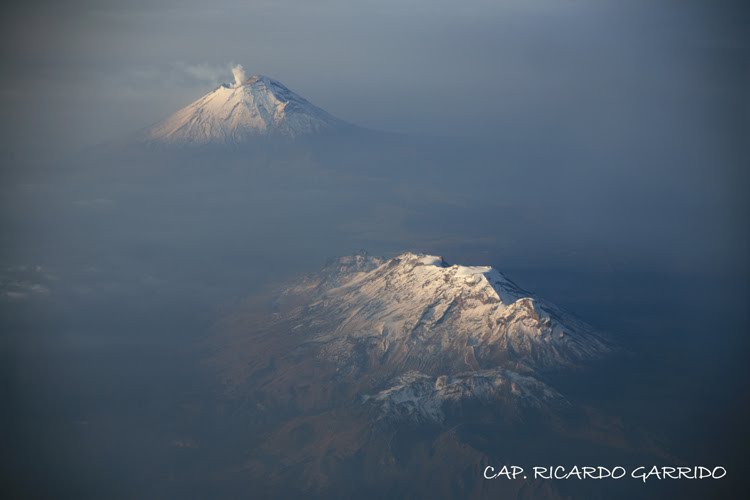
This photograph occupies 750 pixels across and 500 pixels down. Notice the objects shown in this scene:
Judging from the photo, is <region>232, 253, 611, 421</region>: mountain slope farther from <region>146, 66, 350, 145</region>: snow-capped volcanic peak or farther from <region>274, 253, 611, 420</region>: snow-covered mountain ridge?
<region>146, 66, 350, 145</region>: snow-capped volcanic peak

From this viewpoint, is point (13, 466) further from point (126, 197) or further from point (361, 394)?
point (126, 197)

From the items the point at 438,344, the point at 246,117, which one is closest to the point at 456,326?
the point at 438,344

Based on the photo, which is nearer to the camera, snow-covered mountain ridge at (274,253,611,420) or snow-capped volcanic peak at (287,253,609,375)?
snow-covered mountain ridge at (274,253,611,420)

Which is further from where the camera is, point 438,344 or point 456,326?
point 456,326

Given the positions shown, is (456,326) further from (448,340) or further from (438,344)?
(438,344)

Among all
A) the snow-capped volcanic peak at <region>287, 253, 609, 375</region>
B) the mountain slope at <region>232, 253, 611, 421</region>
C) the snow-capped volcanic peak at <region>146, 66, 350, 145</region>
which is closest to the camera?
the mountain slope at <region>232, 253, 611, 421</region>

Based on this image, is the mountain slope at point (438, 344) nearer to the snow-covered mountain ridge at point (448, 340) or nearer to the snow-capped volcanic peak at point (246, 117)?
the snow-covered mountain ridge at point (448, 340)

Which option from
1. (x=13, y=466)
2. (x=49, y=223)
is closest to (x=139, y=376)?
(x=13, y=466)

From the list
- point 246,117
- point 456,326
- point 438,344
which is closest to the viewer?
point 438,344

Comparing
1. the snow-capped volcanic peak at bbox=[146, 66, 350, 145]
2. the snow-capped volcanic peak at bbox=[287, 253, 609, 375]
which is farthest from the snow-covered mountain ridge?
the snow-capped volcanic peak at bbox=[146, 66, 350, 145]
